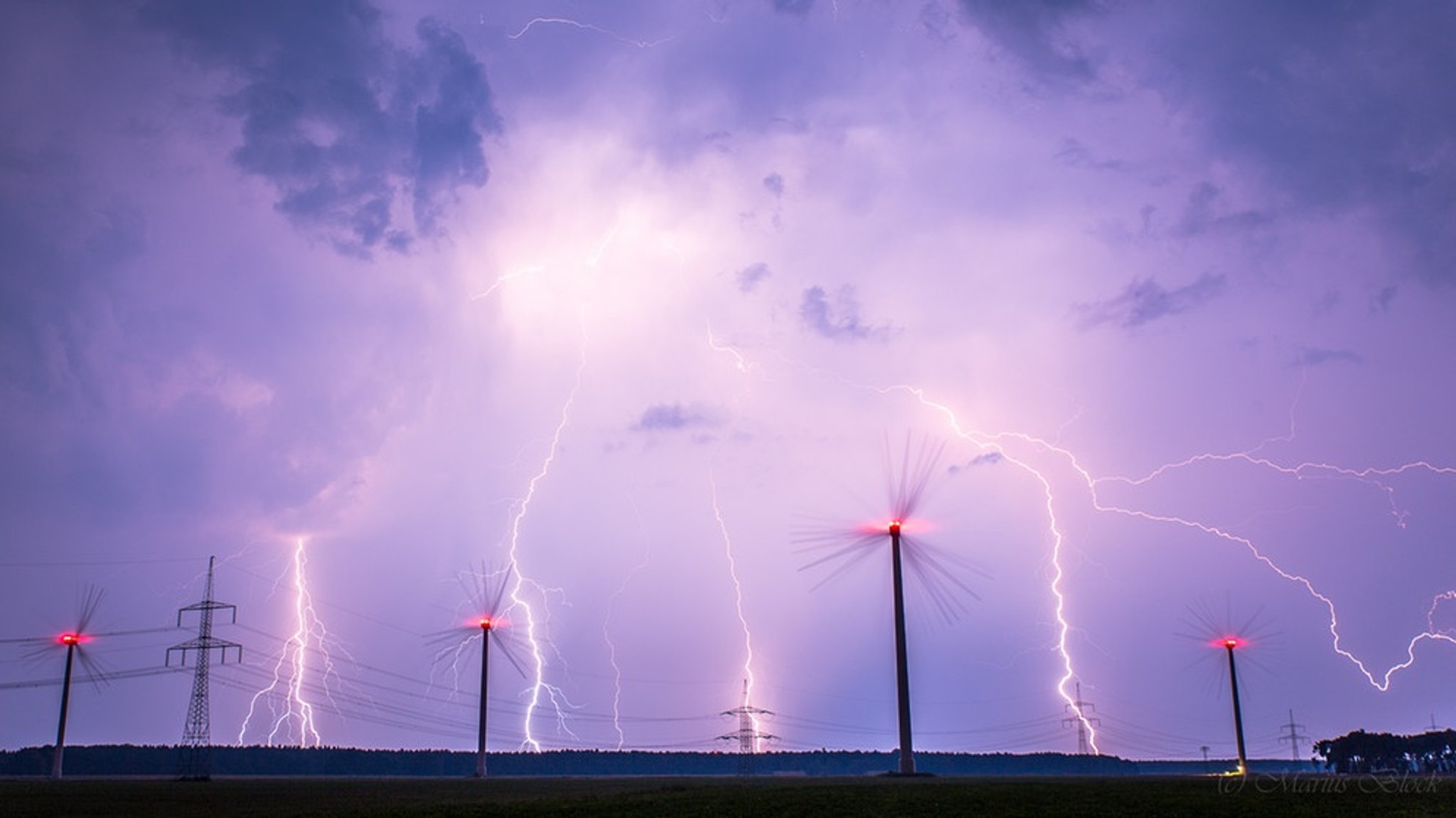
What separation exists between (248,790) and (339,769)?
14097 cm

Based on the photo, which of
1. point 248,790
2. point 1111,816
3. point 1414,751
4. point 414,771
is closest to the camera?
point 1111,816

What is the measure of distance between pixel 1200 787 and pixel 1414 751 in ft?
359

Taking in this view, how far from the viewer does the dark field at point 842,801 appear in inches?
1367

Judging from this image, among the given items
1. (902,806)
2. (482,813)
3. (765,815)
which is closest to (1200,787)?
(902,806)

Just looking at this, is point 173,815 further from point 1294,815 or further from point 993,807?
point 1294,815

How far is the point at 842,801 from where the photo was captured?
129ft

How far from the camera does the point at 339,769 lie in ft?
625

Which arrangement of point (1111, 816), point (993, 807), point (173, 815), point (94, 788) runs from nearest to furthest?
1. point (1111, 816)
2. point (993, 807)
3. point (173, 815)
4. point (94, 788)

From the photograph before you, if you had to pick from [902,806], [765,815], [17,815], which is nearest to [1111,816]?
[902,806]

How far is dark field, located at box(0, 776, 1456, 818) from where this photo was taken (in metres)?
34.7

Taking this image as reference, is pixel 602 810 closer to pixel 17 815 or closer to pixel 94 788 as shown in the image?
pixel 17 815

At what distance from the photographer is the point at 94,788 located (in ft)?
218

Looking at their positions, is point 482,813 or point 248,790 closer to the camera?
point 482,813

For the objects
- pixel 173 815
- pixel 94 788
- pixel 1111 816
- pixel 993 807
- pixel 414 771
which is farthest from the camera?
pixel 414 771
